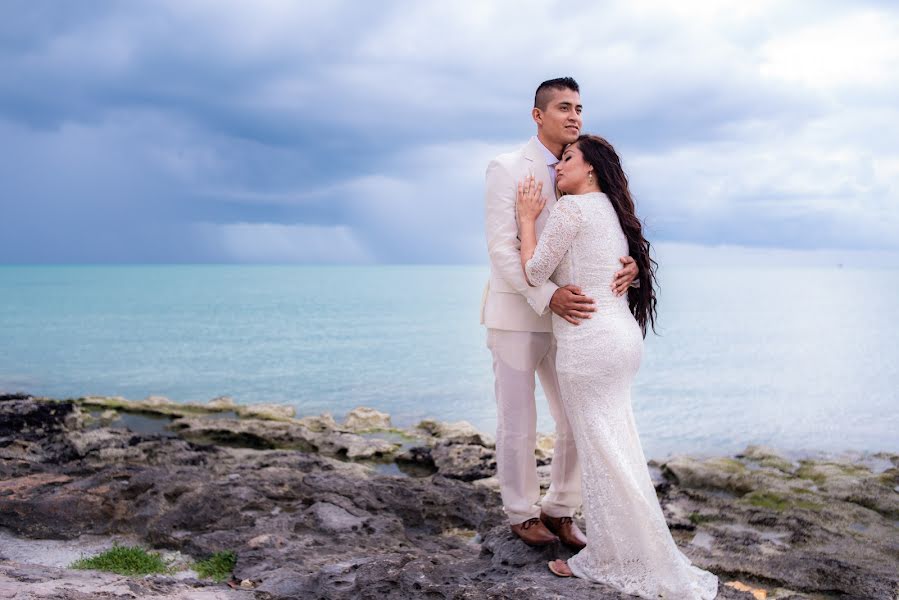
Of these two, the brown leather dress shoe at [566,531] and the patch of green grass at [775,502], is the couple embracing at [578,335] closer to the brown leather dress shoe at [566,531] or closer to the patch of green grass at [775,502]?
the brown leather dress shoe at [566,531]

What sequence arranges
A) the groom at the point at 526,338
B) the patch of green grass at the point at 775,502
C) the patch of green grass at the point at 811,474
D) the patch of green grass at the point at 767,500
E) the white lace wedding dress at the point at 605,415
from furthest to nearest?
the patch of green grass at the point at 811,474 < the patch of green grass at the point at 767,500 < the patch of green grass at the point at 775,502 < the groom at the point at 526,338 < the white lace wedding dress at the point at 605,415

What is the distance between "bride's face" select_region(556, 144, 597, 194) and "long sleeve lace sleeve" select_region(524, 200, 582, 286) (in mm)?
171

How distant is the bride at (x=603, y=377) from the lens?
435 centimetres

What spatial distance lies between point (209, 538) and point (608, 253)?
3819 millimetres

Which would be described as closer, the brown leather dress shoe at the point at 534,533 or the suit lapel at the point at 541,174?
the suit lapel at the point at 541,174

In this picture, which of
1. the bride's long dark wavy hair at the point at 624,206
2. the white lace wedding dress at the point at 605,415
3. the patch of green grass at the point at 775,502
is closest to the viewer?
the white lace wedding dress at the point at 605,415

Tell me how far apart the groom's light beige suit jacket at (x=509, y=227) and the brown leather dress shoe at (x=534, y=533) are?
1251 mm

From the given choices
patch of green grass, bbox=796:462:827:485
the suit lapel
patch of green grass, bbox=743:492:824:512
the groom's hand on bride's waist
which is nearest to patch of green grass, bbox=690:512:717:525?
patch of green grass, bbox=743:492:824:512

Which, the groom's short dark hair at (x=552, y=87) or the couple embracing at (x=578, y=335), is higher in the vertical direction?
the groom's short dark hair at (x=552, y=87)

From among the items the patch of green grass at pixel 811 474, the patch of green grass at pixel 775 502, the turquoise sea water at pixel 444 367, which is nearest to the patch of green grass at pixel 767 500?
the patch of green grass at pixel 775 502

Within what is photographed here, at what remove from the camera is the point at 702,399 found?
21188 mm

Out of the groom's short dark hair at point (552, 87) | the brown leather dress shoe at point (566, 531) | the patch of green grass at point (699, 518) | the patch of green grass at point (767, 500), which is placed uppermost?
the groom's short dark hair at point (552, 87)

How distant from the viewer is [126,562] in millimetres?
5715

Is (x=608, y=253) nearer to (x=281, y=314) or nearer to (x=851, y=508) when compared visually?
(x=851, y=508)
